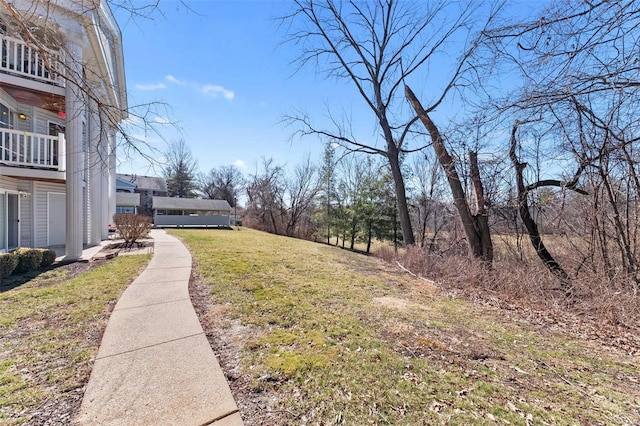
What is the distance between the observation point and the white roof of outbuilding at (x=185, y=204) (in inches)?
1001

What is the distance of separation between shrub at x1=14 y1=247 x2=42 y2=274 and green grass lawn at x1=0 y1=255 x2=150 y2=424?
21.3 inches

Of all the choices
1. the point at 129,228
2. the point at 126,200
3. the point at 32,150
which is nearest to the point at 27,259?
the point at 32,150

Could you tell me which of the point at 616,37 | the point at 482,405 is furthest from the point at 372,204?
the point at 482,405

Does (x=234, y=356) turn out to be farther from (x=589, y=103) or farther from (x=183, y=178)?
(x=183, y=178)

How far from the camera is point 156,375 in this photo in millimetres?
2602

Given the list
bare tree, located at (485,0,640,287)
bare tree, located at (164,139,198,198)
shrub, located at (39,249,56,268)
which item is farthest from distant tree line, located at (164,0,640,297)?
bare tree, located at (164,139,198,198)

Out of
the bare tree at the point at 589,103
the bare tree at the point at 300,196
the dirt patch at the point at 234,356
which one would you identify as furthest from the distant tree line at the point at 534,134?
the bare tree at the point at 300,196

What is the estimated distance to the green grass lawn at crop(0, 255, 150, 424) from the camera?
234 cm

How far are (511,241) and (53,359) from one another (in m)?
8.93

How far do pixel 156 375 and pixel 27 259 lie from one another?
6829 mm

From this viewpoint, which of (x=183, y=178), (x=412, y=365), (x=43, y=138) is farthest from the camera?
(x=183, y=178)

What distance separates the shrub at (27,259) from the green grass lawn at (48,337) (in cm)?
54

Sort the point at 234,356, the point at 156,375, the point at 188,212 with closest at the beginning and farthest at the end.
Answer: the point at 156,375
the point at 234,356
the point at 188,212

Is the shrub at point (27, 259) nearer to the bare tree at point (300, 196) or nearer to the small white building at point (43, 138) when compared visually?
the small white building at point (43, 138)
